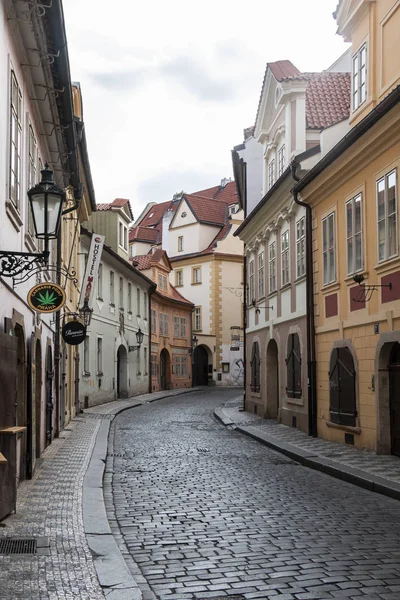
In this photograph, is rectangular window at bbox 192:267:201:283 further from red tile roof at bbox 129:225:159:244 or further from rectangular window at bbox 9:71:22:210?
rectangular window at bbox 9:71:22:210

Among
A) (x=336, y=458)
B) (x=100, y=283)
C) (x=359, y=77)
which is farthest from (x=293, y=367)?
(x=100, y=283)

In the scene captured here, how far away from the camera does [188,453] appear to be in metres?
14.7

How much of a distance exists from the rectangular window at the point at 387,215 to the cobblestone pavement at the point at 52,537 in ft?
21.5

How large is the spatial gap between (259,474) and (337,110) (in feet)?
42.4

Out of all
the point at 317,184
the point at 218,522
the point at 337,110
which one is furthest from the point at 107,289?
the point at 218,522

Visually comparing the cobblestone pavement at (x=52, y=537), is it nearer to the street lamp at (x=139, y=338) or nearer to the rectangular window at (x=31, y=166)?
the rectangular window at (x=31, y=166)

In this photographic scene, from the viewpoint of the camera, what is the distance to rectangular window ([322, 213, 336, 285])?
16.6 meters

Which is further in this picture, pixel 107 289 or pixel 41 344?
pixel 107 289

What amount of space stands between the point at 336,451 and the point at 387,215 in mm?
4648

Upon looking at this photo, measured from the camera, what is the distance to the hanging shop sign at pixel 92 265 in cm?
2319

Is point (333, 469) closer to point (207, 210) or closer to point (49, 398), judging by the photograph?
point (49, 398)

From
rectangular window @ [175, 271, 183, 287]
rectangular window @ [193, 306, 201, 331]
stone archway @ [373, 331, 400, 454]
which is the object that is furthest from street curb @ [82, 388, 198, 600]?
rectangular window @ [175, 271, 183, 287]

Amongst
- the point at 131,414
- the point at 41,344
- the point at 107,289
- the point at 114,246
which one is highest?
the point at 114,246

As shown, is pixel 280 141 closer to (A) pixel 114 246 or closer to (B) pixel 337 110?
(B) pixel 337 110
